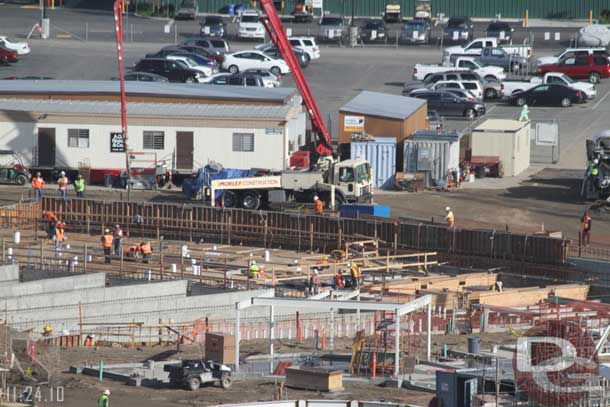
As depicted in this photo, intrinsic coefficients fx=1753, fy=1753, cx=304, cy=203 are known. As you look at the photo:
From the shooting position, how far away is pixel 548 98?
73.0 m

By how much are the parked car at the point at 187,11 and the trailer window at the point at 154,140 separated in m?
35.9

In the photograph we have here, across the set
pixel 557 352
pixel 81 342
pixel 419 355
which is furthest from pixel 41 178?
pixel 557 352

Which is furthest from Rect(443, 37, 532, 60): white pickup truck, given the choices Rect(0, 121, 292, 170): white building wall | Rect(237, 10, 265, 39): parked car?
Rect(0, 121, 292, 170): white building wall

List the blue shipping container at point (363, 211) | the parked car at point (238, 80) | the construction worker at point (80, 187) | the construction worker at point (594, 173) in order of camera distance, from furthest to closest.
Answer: the parked car at point (238, 80) < the construction worker at point (80, 187) < the construction worker at point (594, 173) < the blue shipping container at point (363, 211)

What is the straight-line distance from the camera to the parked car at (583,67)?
7869 cm

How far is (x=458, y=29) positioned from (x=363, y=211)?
3656cm

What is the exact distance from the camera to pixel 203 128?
60094 millimetres

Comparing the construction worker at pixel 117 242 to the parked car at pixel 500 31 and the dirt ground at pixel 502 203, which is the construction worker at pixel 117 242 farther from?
the parked car at pixel 500 31

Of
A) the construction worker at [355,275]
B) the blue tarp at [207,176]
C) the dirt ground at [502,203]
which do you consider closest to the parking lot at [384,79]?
the dirt ground at [502,203]

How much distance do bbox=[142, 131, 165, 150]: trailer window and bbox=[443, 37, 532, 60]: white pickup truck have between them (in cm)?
2398

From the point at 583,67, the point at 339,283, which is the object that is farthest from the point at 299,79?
the point at 583,67

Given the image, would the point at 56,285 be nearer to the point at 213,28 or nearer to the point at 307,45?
the point at 307,45

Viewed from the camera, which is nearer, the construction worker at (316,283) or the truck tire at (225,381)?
the truck tire at (225,381)

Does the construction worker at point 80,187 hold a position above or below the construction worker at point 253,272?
above
